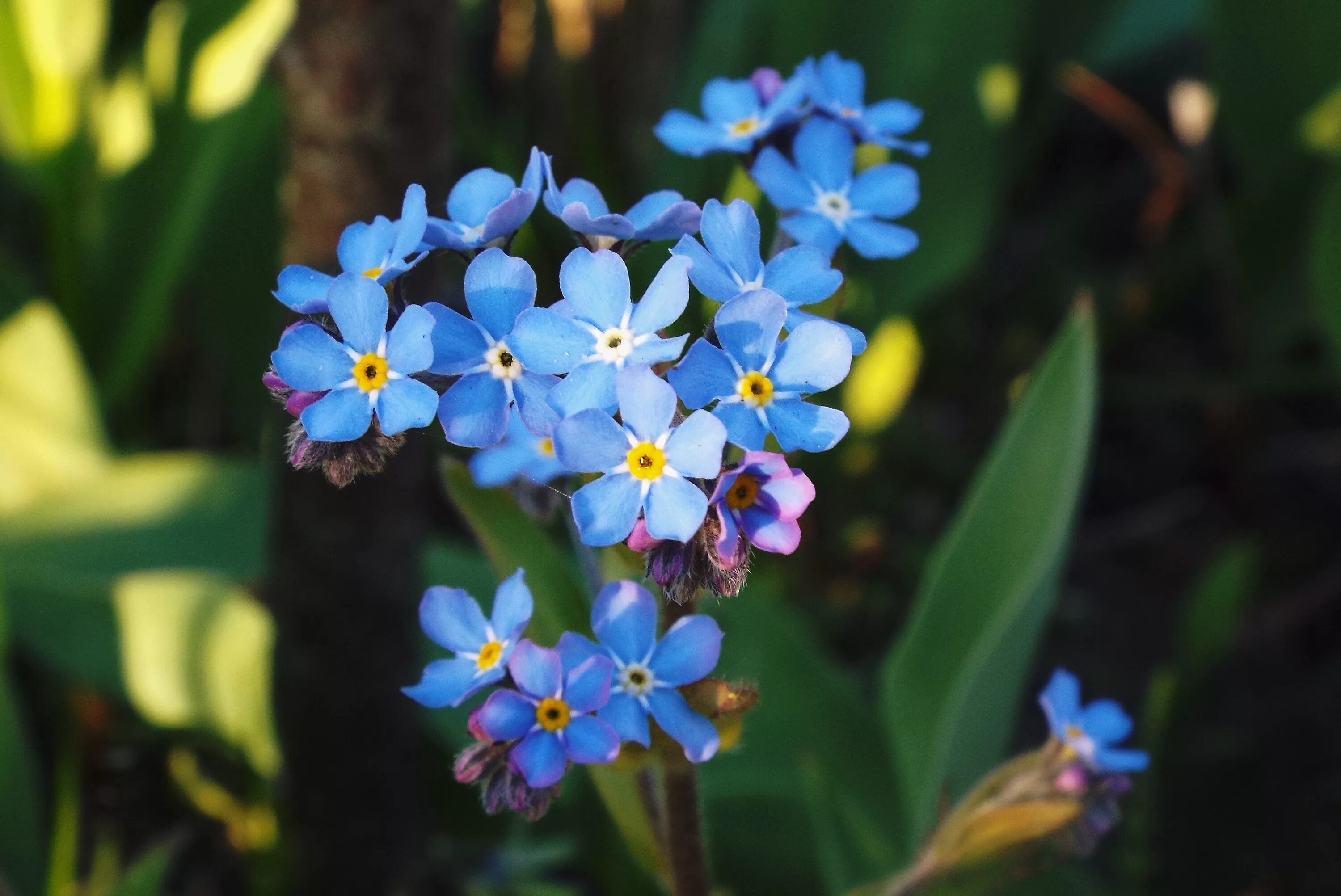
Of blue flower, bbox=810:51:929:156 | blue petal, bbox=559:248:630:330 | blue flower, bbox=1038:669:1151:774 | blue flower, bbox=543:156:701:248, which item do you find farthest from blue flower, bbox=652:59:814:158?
blue flower, bbox=1038:669:1151:774

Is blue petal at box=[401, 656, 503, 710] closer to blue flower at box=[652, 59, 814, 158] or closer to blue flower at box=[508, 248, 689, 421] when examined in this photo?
blue flower at box=[508, 248, 689, 421]

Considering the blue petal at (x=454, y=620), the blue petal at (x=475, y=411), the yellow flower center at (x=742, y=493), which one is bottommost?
the blue petal at (x=454, y=620)

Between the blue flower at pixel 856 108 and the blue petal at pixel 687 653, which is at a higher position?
the blue flower at pixel 856 108

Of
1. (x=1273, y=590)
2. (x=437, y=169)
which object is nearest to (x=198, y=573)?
(x=437, y=169)

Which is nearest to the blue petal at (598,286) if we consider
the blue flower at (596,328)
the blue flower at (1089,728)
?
the blue flower at (596,328)

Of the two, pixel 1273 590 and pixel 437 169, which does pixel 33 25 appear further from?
pixel 1273 590

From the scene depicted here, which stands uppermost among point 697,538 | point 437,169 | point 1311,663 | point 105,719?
point 437,169

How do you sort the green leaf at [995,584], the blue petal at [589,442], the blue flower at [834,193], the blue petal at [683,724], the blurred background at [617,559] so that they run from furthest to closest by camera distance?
the blurred background at [617,559]
the green leaf at [995,584]
the blue flower at [834,193]
the blue petal at [683,724]
the blue petal at [589,442]

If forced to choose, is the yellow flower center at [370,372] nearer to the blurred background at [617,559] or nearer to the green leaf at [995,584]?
the blurred background at [617,559]
